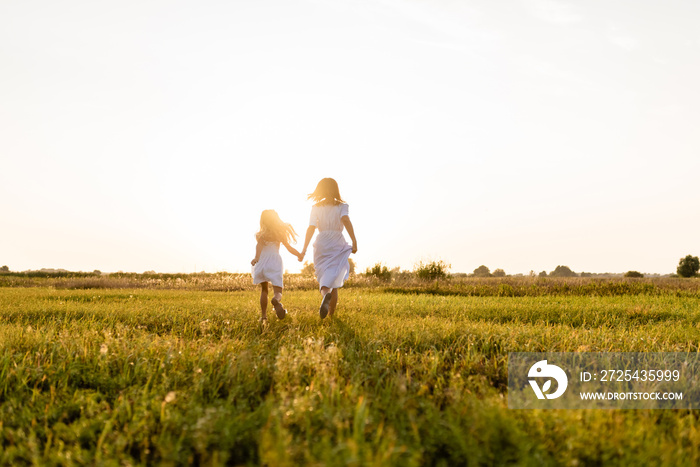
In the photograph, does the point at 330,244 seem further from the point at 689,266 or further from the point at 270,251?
the point at 689,266

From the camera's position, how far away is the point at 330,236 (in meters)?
8.65

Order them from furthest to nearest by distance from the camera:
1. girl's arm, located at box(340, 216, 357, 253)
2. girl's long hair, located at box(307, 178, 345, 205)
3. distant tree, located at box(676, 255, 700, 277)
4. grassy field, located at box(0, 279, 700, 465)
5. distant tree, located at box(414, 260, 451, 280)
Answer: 1. distant tree, located at box(676, 255, 700, 277)
2. distant tree, located at box(414, 260, 451, 280)
3. girl's long hair, located at box(307, 178, 345, 205)
4. girl's arm, located at box(340, 216, 357, 253)
5. grassy field, located at box(0, 279, 700, 465)

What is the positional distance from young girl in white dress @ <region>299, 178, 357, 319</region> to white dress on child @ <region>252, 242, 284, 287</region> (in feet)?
1.87

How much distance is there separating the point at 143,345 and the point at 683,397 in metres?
5.40

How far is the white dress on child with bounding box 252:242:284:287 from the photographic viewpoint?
28.5 feet

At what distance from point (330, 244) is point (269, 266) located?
1260mm

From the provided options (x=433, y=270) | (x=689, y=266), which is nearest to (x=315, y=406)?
(x=433, y=270)

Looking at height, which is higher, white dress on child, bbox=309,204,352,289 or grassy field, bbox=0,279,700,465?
white dress on child, bbox=309,204,352,289

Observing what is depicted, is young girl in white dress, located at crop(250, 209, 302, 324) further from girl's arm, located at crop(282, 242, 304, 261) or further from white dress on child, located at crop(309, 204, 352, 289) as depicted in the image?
white dress on child, located at crop(309, 204, 352, 289)

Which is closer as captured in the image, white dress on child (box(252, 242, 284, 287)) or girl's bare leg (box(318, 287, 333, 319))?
girl's bare leg (box(318, 287, 333, 319))

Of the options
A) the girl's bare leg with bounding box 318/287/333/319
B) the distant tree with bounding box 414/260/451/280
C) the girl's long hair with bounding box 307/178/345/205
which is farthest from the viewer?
the distant tree with bounding box 414/260/451/280

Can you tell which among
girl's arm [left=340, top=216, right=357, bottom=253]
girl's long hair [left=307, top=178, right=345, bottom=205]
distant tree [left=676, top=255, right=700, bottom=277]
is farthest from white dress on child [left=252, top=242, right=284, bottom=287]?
distant tree [left=676, top=255, right=700, bottom=277]

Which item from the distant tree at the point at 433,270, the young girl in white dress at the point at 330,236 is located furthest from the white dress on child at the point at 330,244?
the distant tree at the point at 433,270

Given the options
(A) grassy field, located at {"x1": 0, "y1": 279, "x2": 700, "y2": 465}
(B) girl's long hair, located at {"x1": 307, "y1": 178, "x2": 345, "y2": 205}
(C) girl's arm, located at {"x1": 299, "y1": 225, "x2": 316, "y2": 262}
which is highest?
(B) girl's long hair, located at {"x1": 307, "y1": 178, "x2": 345, "y2": 205}
